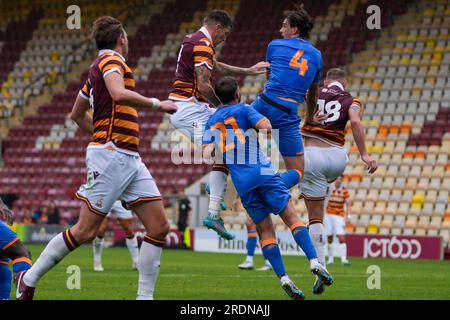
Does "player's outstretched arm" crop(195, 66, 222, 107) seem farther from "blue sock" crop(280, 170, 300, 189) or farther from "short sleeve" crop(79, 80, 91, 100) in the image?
"short sleeve" crop(79, 80, 91, 100)

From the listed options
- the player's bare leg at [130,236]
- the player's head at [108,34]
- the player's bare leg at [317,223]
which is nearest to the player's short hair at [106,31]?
the player's head at [108,34]

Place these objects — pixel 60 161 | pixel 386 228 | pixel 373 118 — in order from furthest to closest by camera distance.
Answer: pixel 60 161, pixel 373 118, pixel 386 228

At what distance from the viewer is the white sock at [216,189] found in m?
11.5

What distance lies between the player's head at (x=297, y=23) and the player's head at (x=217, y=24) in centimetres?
73

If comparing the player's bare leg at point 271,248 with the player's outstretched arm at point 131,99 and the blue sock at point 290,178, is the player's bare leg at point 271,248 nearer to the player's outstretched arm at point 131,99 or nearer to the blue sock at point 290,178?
the blue sock at point 290,178

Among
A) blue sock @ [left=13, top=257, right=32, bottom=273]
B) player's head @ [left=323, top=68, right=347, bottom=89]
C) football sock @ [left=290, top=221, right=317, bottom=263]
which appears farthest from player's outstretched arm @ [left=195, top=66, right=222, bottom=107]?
blue sock @ [left=13, top=257, right=32, bottom=273]

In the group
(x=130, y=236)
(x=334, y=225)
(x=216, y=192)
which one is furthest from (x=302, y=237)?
(x=334, y=225)

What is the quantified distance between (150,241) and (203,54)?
9.66ft

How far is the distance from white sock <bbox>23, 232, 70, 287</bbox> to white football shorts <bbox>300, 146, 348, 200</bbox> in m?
4.06

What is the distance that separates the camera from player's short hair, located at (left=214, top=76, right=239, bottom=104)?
1087cm
